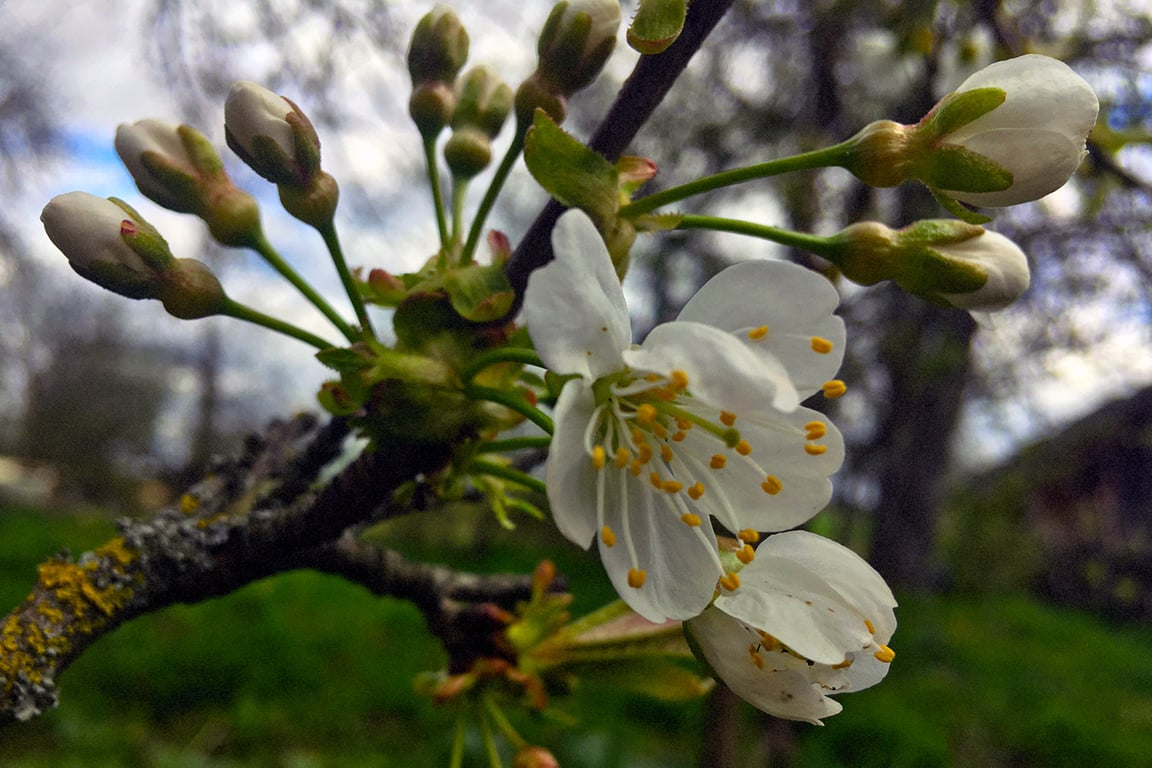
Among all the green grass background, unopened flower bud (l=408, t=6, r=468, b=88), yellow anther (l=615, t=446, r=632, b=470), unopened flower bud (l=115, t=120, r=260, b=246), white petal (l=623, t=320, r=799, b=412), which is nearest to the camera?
white petal (l=623, t=320, r=799, b=412)

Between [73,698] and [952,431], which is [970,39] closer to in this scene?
[952,431]

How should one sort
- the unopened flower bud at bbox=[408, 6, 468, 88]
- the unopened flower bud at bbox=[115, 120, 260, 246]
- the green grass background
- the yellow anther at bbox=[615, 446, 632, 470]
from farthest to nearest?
the green grass background, the unopened flower bud at bbox=[408, 6, 468, 88], the unopened flower bud at bbox=[115, 120, 260, 246], the yellow anther at bbox=[615, 446, 632, 470]

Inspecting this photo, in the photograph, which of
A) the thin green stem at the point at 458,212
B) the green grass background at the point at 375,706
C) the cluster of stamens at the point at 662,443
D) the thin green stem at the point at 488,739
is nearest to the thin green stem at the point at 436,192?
the thin green stem at the point at 458,212

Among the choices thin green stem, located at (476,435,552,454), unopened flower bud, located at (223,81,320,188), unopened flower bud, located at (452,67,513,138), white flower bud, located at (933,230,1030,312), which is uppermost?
unopened flower bud, located at (452,67,513,138)

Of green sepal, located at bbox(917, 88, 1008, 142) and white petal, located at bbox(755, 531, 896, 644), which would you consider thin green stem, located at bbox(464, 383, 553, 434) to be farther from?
green sepal, located at bbox(917, 88, 1008, 142)

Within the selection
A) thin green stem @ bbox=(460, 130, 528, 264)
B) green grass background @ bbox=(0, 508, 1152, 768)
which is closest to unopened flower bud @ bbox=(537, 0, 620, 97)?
thin green stem @ bbox=(460, 130, 528, 264)

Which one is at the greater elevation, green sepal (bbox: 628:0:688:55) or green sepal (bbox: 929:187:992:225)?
green sepal (bbox: 628:0:688:55)
